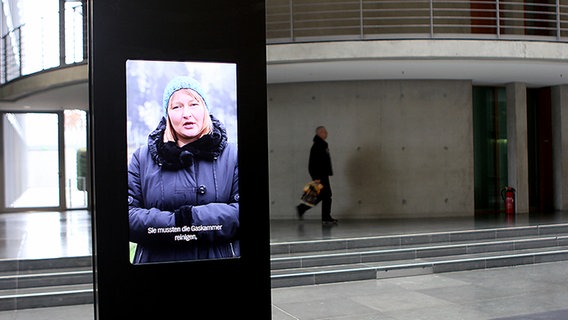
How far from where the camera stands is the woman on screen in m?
3.19

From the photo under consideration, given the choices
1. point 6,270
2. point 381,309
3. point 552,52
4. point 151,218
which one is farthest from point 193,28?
point 552,52

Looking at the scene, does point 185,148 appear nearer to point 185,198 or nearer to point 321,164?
point 185,198

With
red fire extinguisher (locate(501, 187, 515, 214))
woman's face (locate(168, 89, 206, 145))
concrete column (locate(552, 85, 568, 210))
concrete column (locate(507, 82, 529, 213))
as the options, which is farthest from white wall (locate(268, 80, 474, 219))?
woman's face (locate(168, 89, 206, 145))

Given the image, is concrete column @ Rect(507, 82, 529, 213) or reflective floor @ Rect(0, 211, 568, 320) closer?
reflective floor @ Rect(0, 211, 568, 320)

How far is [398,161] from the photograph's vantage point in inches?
540

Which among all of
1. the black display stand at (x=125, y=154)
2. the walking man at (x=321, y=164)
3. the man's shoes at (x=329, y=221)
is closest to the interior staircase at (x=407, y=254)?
the walking man at (x=321, y=164)

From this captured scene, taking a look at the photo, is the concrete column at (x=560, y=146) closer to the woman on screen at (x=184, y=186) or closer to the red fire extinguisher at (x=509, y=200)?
the red fire extinguisher at (x=509, y=200)

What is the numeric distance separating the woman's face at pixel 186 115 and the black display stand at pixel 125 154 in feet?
0.64

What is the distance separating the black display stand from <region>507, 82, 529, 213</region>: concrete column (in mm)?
12242

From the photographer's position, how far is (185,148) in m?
3.29

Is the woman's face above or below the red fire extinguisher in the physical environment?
above

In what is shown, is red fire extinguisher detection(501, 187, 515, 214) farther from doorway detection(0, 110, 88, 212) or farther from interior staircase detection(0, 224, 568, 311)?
doorway detection(0, 110, 88, 212)

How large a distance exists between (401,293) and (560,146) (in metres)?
9.64

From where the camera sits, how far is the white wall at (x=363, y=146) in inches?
535
